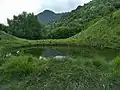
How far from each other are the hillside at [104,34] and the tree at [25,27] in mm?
20909

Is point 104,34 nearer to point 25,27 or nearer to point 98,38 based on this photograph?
point 98,38

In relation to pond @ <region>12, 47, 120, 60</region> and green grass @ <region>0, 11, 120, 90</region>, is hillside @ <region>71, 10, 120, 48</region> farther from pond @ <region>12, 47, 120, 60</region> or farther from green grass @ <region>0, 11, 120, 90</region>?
green grass @ <region>0, 11, 120, 90</region>

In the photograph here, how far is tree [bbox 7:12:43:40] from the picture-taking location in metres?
104

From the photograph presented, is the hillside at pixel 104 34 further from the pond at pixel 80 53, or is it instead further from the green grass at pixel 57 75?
the green grass at pixel 57 75

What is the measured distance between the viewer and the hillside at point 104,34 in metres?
67.1

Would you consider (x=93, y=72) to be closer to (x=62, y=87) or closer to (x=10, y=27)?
(x=62, y=87)

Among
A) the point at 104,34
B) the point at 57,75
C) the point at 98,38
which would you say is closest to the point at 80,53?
the point at 57,75

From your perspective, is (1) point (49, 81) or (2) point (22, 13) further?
(2) point (22, 13)

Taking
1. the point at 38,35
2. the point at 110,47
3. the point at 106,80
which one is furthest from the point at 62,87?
the point at 38,35

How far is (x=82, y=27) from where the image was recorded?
388 ft

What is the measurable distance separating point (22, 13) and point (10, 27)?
25.6ft

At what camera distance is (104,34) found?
80.3 metres

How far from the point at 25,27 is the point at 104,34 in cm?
3302

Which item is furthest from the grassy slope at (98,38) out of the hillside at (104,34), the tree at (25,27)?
the tree at (25,27)
